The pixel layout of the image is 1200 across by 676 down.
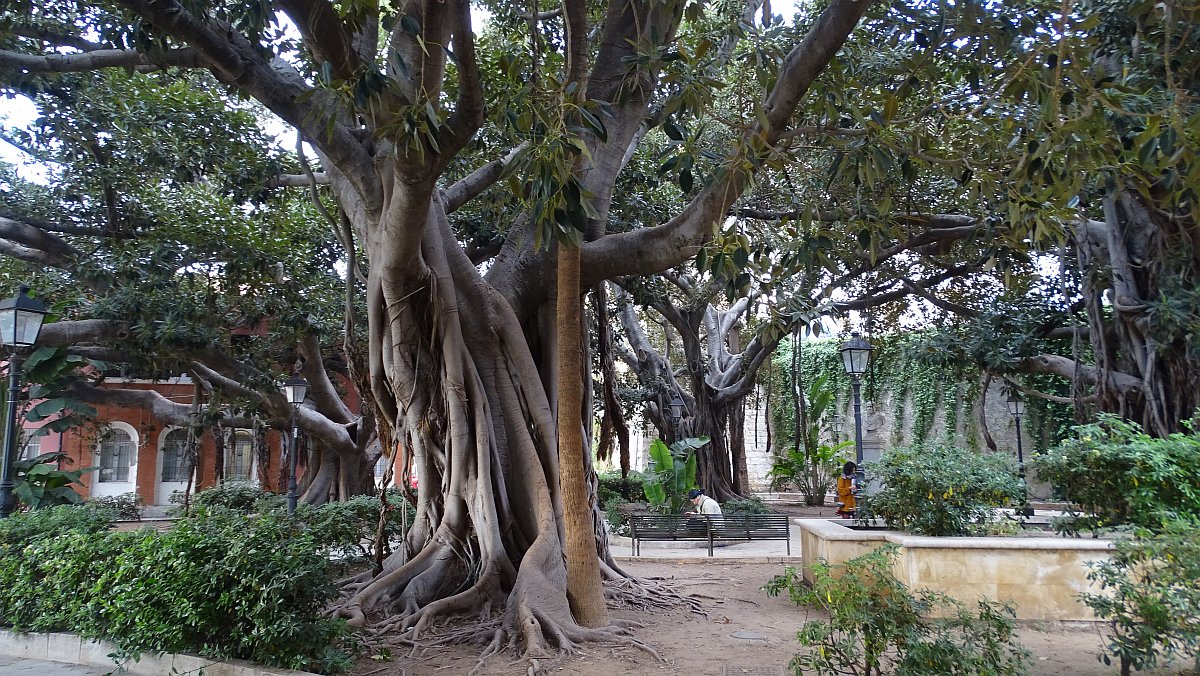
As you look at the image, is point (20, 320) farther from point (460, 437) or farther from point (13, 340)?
point (460, 437)

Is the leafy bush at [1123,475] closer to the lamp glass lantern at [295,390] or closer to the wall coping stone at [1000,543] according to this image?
the wall coping stone at [1000,543]

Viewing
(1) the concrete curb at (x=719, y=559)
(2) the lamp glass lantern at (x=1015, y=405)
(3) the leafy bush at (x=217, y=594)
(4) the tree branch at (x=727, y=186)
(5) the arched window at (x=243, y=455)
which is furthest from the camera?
(5) the arched window at (x=243, y=455)

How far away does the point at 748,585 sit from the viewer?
9.88 metres

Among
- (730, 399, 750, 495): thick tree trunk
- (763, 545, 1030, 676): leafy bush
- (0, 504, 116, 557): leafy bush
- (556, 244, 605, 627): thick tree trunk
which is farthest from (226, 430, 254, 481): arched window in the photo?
(763, 545, 1030, 676): leafy bush

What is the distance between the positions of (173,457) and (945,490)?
2732 cm

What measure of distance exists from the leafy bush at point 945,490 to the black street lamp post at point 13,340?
917cm

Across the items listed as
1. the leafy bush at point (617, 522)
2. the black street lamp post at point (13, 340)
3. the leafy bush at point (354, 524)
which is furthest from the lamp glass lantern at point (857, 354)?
the black street lamp post at point (13, 340)

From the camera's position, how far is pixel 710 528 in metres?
12.5

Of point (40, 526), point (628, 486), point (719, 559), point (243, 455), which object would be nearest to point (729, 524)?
point (719, 559)

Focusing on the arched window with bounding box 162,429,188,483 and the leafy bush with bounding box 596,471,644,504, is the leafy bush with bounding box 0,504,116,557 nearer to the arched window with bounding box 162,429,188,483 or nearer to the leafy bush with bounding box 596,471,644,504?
the leafy bush with bounding box 596,471,644,504

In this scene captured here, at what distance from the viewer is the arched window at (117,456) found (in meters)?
27.0

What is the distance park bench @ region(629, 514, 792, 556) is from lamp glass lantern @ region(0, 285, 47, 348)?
8246 mm

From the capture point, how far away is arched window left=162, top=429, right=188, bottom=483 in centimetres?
2755

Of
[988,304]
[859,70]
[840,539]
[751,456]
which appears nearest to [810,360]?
[751,456]
